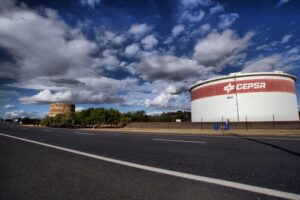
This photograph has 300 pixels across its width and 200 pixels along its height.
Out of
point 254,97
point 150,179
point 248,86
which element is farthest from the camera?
point 248,86

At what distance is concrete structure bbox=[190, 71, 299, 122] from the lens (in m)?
44.1

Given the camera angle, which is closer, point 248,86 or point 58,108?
point 248,86

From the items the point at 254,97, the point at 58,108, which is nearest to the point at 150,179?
the point at 254,97

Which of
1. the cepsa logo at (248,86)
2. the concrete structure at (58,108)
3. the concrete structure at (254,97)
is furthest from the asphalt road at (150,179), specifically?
the concrete structure at (58,108)

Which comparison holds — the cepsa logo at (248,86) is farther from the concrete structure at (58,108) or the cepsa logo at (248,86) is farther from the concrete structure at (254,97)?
the concrete structure at (58,108)

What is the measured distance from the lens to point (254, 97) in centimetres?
4403

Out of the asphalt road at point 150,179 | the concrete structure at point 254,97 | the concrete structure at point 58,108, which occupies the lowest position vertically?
the asphalt road at point 150,179

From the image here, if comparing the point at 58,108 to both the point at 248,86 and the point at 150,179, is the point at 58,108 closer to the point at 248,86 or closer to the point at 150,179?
the point at 248,86

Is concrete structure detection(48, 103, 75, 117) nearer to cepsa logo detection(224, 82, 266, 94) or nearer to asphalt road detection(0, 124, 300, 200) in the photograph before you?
cepsa logo detection(224, 82, 266, 94)

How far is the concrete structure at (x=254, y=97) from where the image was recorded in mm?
44094

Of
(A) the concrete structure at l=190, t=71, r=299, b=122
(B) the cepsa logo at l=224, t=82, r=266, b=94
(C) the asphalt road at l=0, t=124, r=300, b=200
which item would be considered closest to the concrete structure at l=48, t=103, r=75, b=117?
(A) the concrete structure at l=190, t=71, r=299, b=122

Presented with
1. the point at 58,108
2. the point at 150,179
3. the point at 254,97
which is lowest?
the point at 150,179

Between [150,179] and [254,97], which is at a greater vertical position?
[254,97]

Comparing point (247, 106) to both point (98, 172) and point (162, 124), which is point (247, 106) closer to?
point (162, 124)
